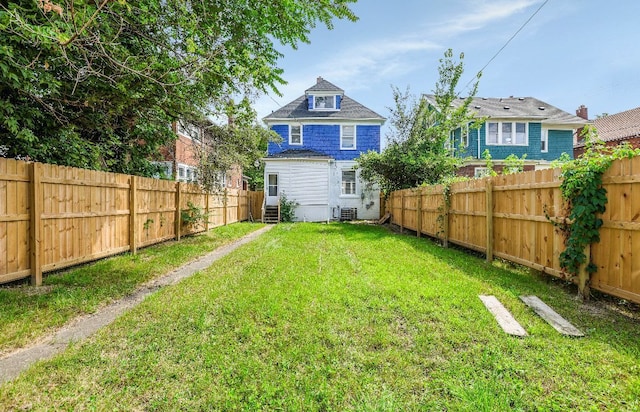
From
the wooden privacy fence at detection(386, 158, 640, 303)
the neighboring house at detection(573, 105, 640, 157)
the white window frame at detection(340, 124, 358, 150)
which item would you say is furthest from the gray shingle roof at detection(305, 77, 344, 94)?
the neighboring house at detection(573, 105, 640, 157)

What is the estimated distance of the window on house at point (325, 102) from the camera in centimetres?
2031

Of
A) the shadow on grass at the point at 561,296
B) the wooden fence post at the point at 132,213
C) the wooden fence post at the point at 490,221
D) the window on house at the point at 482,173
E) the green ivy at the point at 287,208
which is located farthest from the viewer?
the green ivy at the point at 287,208

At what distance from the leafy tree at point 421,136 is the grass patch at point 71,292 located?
32.5 ft

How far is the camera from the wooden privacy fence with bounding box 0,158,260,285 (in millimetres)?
4684

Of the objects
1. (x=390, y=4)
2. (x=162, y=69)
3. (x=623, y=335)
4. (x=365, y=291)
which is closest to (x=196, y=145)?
(x=162, y=69)

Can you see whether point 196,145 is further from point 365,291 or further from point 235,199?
point 365,291

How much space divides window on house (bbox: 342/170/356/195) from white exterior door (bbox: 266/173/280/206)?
4067mm

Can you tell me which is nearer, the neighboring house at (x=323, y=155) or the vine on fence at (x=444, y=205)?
the vine on fence at (x=444, y=205)

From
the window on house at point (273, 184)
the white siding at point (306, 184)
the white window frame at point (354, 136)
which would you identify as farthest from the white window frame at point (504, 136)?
the window on house at point (273, 184)

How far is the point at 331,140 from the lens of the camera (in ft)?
65.0

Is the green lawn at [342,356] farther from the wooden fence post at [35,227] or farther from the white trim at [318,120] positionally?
the white trim at [318,120]

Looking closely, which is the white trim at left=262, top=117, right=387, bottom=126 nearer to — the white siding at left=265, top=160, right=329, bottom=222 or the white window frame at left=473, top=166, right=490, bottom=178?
the white siding at left=265, top=160, right=329, bottom=222

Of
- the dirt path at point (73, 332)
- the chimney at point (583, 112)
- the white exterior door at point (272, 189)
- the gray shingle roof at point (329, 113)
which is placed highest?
the chimney at point (583, 112)

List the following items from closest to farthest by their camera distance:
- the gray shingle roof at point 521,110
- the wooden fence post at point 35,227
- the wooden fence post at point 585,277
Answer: the wooden fence post at point 585,277
the wooden fence post at point 35,227
the gray shingle roof at point 521,110
